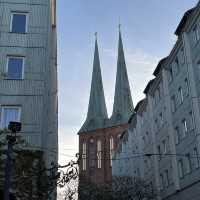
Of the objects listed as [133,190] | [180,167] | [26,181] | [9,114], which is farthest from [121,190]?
[26,181]

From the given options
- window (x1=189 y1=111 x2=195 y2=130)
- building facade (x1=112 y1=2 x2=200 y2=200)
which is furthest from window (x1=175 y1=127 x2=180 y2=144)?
window (x1=189 y1=111 x2=195 y2=130)

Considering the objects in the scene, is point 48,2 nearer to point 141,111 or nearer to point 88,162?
point 141,111

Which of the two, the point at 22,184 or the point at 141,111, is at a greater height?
the point at 141,111

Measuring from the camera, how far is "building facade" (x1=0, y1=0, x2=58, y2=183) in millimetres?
23141

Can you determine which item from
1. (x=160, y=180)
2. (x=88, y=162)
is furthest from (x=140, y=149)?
(x=88, y=162)

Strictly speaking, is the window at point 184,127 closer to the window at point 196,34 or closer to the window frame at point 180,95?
the window frame at point 180,95

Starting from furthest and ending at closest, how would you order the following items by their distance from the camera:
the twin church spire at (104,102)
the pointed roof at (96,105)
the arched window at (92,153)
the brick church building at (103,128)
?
the pointed roof at (96,105)
the twin church spire at (104,102)
the arched window at (92,153)
the brick church building at (103,128)

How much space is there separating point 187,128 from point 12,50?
1602cm

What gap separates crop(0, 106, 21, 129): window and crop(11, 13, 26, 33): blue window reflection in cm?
566

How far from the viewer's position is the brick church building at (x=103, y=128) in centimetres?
9081

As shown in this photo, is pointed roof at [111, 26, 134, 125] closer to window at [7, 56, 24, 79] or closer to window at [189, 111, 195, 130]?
window at [189, 111, 195, 130]

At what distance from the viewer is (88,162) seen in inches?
3612

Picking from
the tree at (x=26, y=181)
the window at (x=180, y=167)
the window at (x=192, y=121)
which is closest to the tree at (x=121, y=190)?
the window at (x=180, y=167)

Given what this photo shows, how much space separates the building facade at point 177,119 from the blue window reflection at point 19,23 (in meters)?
13.6
